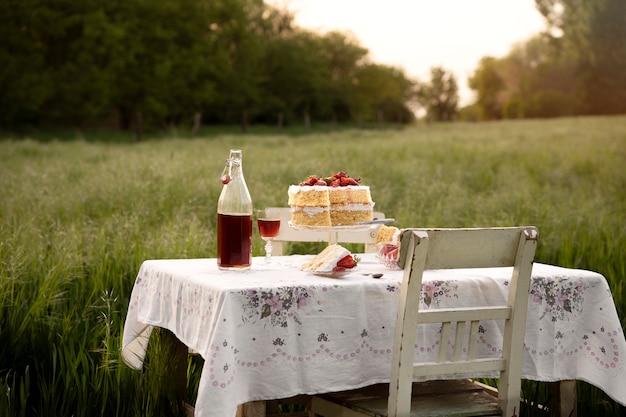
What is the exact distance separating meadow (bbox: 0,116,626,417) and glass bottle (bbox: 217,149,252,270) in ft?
2.34

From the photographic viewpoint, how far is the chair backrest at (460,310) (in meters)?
2.98

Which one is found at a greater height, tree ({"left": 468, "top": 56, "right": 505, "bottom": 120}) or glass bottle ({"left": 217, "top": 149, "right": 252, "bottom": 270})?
tree ({"left": 468, "top": 56, "right": 505, "bottom": 120})

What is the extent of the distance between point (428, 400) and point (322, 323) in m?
0.58

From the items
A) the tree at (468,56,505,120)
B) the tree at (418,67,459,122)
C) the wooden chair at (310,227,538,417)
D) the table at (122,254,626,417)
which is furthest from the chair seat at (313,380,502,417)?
the tree at (418,67,459,122)

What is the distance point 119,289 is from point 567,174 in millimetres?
10723

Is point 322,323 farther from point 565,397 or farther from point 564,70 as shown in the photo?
point 564,70

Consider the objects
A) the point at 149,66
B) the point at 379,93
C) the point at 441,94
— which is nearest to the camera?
the point at 149,66

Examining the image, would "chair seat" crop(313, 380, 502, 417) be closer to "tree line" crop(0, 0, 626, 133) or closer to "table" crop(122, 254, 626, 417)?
"table" crop(122, 254, 626, 417)

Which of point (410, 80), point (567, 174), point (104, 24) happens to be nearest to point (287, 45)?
point (104, 24)

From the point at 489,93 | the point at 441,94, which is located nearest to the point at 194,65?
the point at 489,93

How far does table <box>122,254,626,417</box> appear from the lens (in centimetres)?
303

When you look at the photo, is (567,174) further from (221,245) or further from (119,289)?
(221,245)

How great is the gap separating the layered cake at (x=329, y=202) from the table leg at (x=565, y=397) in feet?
3.71

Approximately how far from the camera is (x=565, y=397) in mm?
3764
